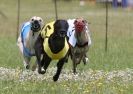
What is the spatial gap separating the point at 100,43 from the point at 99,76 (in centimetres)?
1083

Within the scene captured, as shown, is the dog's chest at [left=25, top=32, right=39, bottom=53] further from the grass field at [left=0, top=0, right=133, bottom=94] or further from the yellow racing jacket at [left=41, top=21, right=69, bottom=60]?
the yellow racing jacket at [left=41, top=21, right=69, bottom=60]

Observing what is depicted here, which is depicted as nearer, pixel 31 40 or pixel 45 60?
pixel 45 60

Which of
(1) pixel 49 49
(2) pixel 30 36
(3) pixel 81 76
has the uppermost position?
(1) pixel 49 49

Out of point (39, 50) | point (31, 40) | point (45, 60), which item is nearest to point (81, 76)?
point (45, 60)

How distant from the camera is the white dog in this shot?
44.6 feet

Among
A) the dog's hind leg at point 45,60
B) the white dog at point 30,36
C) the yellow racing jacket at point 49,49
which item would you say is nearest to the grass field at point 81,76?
the dog's hind leg at point 45,60

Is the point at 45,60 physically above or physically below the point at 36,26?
below

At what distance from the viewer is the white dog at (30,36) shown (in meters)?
13.6

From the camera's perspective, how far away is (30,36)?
546 inches

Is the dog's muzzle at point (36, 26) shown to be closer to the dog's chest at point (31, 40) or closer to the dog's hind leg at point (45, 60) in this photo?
the dog's chest at point (31, 40)

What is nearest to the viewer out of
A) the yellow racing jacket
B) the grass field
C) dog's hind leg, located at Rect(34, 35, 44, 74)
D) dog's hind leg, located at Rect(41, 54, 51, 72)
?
the grass field

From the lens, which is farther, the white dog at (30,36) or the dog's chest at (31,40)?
the dog's chest at (31,40)

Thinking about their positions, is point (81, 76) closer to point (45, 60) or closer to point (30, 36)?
point (45, 60)

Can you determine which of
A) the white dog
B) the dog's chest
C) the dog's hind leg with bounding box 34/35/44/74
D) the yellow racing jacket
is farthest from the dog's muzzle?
the yellow racing jacket
